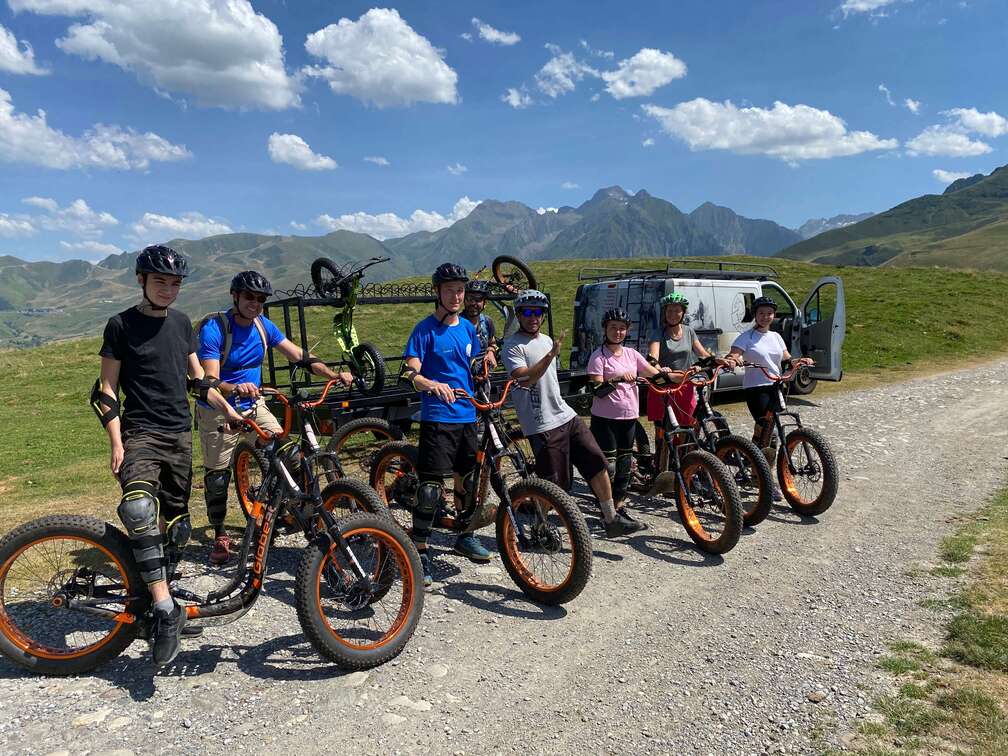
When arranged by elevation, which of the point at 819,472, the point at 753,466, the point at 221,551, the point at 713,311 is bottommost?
the point at 221,551

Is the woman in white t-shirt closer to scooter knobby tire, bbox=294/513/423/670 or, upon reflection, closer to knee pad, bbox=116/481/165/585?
scooter knobby tire, bbox=294/513/423/670

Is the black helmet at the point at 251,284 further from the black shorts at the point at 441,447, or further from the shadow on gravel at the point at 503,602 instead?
the shadow on gravel at the point at 503,602

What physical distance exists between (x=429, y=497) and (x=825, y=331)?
12.1 meters

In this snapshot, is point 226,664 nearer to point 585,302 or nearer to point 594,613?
point 594,613

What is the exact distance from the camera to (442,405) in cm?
492

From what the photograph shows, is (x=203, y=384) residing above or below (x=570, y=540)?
above

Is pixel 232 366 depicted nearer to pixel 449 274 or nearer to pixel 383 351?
pixel 449 274

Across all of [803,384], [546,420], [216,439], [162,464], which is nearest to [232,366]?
[216,439]

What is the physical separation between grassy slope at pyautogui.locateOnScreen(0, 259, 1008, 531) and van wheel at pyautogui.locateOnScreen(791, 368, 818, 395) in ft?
14.4

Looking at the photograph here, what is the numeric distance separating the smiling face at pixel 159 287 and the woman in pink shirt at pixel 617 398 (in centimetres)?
367

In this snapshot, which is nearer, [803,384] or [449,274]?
[449,274]

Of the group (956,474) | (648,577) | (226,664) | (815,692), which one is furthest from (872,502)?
(226,664)

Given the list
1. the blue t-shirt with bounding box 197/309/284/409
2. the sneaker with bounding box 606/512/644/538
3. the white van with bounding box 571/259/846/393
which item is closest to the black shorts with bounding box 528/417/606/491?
the sneaker with bounding box 606/512/644/538

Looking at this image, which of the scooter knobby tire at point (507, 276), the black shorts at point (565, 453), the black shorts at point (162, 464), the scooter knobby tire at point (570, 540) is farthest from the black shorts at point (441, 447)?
the scooter knobby tire at point (507, 276)
